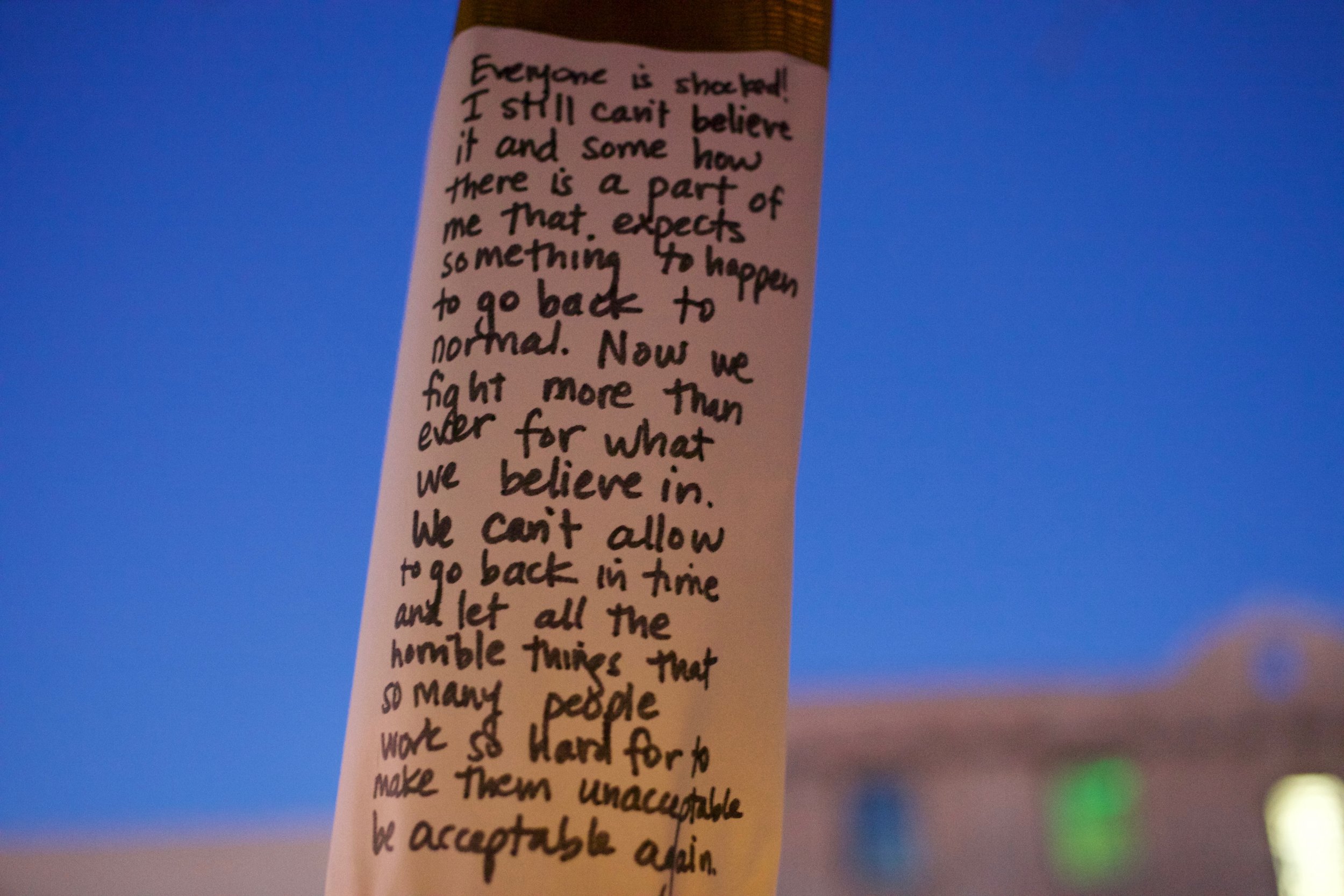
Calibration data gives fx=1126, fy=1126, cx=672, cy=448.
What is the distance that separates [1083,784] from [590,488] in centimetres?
1096

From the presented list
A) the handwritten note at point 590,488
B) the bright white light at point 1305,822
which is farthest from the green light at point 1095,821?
the handwritten note at point 590,488

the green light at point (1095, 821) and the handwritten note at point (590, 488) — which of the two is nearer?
the handwritten note at point (590, 488)

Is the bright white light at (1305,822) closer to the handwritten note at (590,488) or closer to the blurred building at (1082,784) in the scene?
the blurred building at (1082,784)

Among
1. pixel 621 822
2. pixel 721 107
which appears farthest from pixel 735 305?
pixel 621 822

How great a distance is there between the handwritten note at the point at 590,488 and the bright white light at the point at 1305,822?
1167 centimetres

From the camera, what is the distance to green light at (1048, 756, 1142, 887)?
1068cm

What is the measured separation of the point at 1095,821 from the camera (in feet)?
36.2

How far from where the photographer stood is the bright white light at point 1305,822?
10672 millimetres

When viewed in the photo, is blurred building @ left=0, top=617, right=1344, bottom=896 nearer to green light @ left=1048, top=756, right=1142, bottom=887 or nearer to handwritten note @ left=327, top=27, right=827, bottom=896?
green light @ left=1048, top=756, right=1142, bottom=887

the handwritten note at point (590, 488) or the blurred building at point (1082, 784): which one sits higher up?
the blurred building at point (1082, 784)

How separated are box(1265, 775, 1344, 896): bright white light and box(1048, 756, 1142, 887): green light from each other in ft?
4.15

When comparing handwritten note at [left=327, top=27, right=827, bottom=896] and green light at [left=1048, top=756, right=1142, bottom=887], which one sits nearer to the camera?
handwritten note at [left=327, top=27, right=827, bottom=896]

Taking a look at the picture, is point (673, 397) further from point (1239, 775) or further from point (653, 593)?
point (1239, 775)

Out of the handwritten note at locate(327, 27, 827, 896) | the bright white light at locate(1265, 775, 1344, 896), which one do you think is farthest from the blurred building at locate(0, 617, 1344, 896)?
the handwritten note at locate(327, 27, 827, 896)
